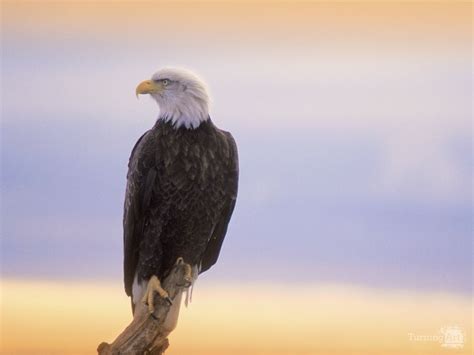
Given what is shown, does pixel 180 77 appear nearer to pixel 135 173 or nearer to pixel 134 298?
pixel 135 173

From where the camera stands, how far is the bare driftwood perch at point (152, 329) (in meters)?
3.67

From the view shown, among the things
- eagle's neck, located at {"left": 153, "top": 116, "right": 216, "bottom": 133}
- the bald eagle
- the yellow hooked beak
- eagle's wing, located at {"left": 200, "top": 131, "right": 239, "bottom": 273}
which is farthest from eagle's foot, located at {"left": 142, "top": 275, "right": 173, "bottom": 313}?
the yellow hooked beak

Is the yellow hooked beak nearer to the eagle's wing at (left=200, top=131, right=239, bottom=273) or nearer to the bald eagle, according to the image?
the bald eagle

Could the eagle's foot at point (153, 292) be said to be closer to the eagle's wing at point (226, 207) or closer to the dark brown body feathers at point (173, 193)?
the dark brown body feathers at point (173, 193)

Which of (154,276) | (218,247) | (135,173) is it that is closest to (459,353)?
(218,247)

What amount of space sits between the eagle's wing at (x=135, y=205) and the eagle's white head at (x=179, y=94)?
250 mm

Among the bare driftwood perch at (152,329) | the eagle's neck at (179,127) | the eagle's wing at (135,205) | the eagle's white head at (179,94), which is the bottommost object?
the bare driftwood perch at (152,329)

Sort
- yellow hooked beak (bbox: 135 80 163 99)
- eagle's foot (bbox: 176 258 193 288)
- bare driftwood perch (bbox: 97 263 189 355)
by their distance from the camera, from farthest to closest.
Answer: eagle's foot (bbox: 176 258 193 288)
yellow hooked beak (bbox: 135 80 163 99)
bare driftwood perch (bbox: 97 263 189 355)

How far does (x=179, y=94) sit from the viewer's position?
387 centimetres

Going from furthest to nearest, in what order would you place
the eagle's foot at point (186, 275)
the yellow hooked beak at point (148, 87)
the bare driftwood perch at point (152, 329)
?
1. the eagle's foot at point (186, 275)
2. the yellow hooked beak at point (148, 87)
3. the bare driftwood perch at point (152, 329)

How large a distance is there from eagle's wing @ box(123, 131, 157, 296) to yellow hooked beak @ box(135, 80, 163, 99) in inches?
10.6

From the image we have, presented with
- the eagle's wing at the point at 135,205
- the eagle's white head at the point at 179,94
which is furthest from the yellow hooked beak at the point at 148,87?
the eagle's wing at the point at 135,205

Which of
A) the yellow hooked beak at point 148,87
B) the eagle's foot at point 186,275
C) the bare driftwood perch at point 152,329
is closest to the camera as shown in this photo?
the bare driftwood perch at point 152,329

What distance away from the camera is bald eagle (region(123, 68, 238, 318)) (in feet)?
12.7
